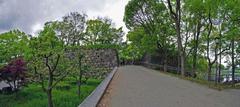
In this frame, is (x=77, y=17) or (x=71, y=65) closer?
(x=71, y=65)

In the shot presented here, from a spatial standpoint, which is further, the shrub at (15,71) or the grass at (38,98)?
the shrub at (15,71)

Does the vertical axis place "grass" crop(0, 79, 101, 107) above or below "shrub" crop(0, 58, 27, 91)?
below

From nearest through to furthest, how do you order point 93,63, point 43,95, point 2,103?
1. point 2,103
2. point 43,95
3. point 93,63

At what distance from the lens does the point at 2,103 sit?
84.4 ft

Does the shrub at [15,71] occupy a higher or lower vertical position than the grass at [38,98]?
higher

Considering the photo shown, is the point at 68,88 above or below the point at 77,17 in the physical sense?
below

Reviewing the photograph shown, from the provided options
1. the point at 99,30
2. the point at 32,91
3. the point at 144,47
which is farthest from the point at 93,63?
the point at 99,30

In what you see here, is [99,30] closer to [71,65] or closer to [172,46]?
[172,46]

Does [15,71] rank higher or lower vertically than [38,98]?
higher

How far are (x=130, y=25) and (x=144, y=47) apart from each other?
430 cm

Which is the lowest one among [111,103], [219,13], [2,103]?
[2,103]

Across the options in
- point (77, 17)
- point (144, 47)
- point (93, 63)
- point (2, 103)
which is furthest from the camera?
point (77, 17)

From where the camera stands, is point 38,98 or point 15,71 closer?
point 38,98

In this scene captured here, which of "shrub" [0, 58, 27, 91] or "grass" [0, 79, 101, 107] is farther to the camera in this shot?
"shrub" [0, 58, 27, 91]
